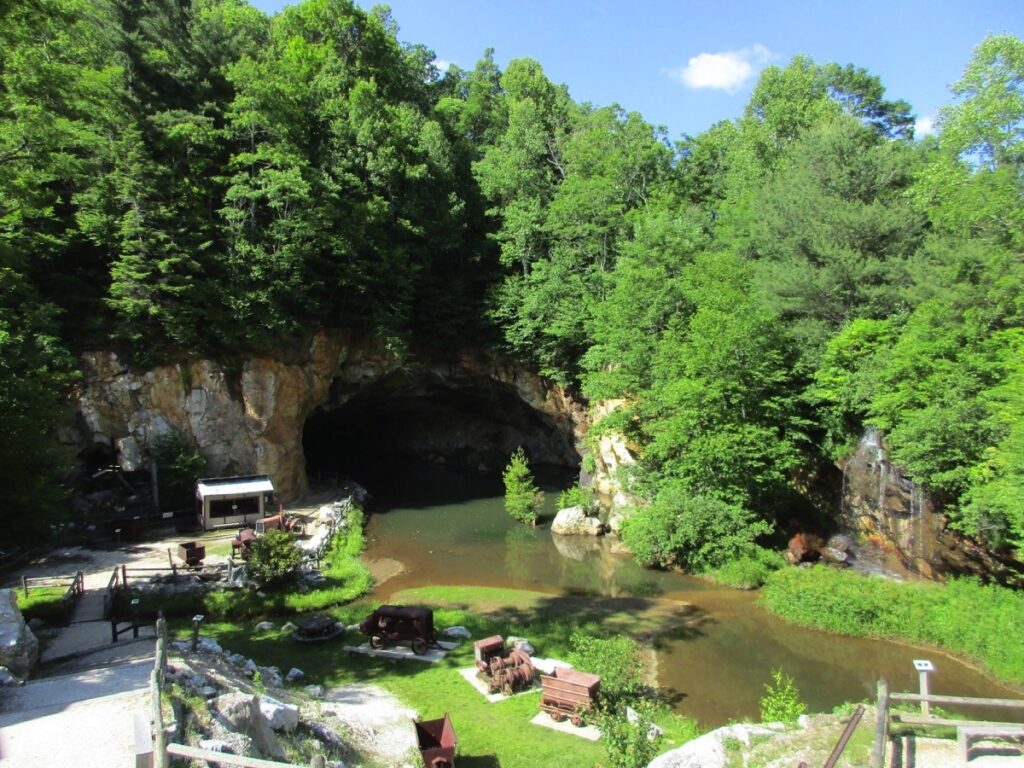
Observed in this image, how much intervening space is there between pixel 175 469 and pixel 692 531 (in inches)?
850

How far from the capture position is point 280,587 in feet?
66.3

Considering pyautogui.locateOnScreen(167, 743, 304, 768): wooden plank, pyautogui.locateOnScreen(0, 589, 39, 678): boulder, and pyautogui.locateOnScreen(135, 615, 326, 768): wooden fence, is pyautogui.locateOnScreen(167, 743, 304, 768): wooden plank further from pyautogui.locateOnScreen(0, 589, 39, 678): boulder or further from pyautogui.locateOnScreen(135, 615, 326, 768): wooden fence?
pyautogui.locateOnScreen(0, 589, 39, 678): boulder

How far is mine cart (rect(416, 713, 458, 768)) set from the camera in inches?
409

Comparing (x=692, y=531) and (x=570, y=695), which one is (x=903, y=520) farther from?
(x=570, y=695)

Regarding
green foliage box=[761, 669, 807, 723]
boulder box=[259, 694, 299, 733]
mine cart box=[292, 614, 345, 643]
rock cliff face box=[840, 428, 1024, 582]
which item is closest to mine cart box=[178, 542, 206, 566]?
mine cart box=[292, 614, 345, 643]

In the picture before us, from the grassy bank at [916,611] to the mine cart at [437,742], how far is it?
12.8 m

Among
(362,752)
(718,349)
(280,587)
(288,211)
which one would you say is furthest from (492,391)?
(362,752)

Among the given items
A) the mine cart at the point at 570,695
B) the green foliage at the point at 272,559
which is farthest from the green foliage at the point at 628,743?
the green foliage at the point at 272,559

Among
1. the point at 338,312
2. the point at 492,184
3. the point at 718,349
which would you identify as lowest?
the point at 718,349

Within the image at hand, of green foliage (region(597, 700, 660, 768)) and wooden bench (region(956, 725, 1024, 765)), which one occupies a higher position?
wooden bench (region(956, 725, 1024, 765))

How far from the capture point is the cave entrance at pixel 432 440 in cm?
3997

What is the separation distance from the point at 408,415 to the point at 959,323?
3573cm

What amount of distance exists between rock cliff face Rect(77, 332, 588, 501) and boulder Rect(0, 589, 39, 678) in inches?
678

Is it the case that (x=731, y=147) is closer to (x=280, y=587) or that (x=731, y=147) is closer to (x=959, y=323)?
(x=959, y=323)
